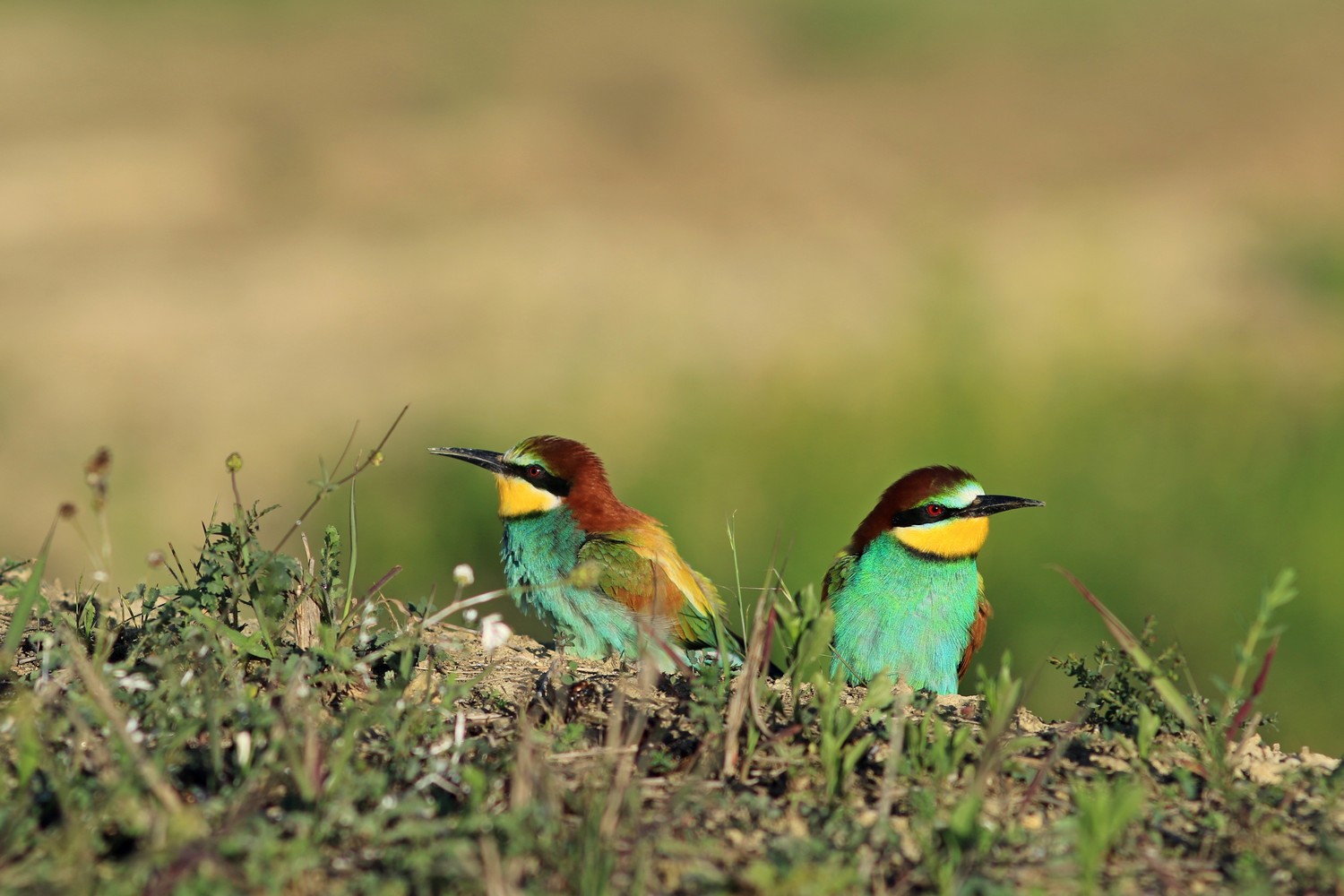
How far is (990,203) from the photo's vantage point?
10391 millimetres

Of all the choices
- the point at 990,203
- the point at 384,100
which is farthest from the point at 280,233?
the point at 990,203

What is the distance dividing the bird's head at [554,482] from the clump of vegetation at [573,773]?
1.25 meters

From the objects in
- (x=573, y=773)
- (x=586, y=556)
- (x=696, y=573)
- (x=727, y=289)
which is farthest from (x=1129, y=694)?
(x=727, y=289)

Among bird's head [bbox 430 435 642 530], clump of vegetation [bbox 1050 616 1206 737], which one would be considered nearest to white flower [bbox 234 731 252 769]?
clump of vegetation [bbox 1050 616 1206 737]

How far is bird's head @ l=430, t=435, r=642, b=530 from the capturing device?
140 inches

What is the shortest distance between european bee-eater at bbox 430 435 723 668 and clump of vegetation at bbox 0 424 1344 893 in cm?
97

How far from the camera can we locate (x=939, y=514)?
347 centimetres

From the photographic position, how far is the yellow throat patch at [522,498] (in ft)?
11.7

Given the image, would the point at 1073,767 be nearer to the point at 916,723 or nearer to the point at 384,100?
the point at 916,723

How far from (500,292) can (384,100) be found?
193 inches

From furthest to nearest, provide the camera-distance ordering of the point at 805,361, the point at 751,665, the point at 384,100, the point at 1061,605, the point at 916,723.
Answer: the point at 384,100 → the point at 805,361 → the point at 1061,605 → the point at 916,723 → the point at 751,665

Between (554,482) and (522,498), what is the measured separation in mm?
87

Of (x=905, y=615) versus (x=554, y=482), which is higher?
(x=554, y=482)

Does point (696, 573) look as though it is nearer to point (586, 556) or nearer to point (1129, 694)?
point (586, 556)
